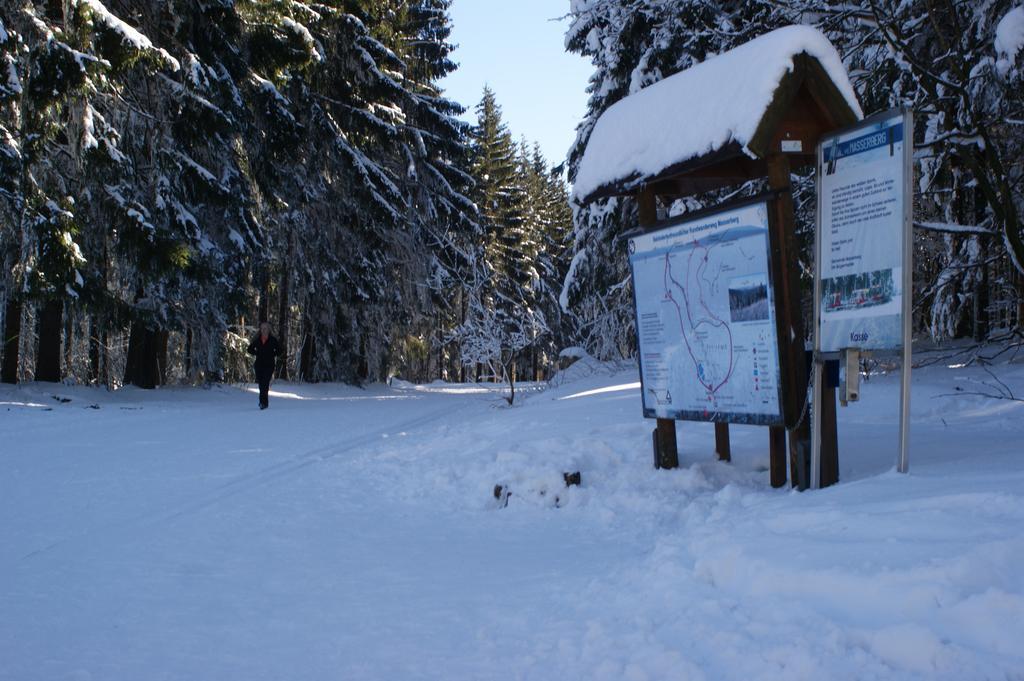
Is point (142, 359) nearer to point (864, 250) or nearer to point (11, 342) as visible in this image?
point (11, 342)

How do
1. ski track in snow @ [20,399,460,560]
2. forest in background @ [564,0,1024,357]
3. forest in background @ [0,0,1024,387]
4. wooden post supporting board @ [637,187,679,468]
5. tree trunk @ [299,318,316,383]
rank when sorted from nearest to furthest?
ski track in snow @ [20,399,460,560]
wooden post supporting board @ [637,187,679,468]
forest in background @ [564,0,1024,357]
forest in background @ [0,0,1024,387]
tree trunk @ [299,318,316,383]

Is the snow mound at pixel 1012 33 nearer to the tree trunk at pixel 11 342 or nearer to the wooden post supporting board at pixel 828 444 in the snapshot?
the wooden post supporting board at pixel 828 444

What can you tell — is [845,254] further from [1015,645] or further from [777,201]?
[1015,645]

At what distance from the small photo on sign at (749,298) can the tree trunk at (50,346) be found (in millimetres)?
15242

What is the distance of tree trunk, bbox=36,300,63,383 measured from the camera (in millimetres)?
16906

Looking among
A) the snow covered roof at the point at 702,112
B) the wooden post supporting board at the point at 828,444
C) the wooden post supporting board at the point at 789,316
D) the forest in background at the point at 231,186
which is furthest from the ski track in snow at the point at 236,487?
the forest in background at the point at 231,186

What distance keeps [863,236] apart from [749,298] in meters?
1.02

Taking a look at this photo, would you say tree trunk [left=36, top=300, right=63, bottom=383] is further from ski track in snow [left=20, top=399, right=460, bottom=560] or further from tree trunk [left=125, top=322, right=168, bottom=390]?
ski track in snow [left=20, top=399, right=460, bottom=560]

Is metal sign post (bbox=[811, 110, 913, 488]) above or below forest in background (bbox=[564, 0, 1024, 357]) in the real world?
below

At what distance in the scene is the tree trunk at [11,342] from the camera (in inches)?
688

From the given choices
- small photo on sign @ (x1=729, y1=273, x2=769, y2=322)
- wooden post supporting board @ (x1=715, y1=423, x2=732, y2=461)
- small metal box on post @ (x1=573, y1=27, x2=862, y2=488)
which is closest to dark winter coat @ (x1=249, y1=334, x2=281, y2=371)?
small metal box on post @ (x1=573, y1=27, x2=862, y2=488)

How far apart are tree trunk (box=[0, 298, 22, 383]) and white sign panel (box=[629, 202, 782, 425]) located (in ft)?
49.0

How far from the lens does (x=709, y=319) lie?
679 centimetres

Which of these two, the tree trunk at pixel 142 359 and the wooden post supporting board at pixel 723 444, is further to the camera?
the tree trunk at pixel 142 359
